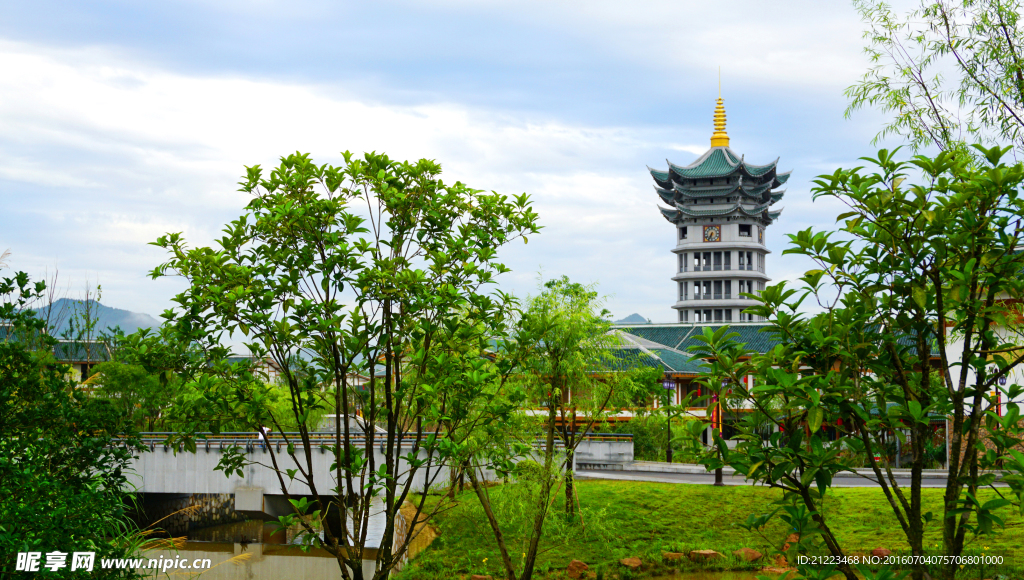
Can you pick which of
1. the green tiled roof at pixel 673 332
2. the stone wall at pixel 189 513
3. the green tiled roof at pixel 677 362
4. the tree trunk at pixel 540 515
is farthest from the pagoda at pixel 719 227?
the tree trunk at pixel 540 515

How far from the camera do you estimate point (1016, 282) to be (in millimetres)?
3141

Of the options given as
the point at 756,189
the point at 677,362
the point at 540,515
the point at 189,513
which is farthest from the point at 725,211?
the point at 540,515

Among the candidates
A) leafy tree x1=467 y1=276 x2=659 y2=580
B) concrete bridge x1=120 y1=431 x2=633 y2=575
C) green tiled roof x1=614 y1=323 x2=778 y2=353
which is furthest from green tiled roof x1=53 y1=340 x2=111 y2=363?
green tiled roof x1=614 y1=323 x2=778 y2=353

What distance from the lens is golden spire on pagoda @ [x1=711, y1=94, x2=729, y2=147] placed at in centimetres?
4981

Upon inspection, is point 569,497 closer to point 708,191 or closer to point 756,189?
point 708,191

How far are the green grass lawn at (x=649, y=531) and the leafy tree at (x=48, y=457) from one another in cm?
741

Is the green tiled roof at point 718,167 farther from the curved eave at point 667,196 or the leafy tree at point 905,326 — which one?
the leafy tree at point 905,326

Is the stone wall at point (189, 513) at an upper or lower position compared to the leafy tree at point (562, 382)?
lower

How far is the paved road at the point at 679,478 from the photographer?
1941cm

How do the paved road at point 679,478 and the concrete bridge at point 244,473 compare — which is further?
the paved road at point 679,478

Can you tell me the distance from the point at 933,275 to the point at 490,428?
2.53 metres

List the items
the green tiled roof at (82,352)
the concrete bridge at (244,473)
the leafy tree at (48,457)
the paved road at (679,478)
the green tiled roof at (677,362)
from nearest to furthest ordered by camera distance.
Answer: the leafy tree at (48,457) < the concrete bridge at (244,473) < the paved road at (679,478) < the green tiled roof at (82,352) < the green tiled roof at (677,362)

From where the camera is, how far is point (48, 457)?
5.27m

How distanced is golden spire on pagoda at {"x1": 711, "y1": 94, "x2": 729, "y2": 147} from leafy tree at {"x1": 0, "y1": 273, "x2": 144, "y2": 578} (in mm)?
48427
